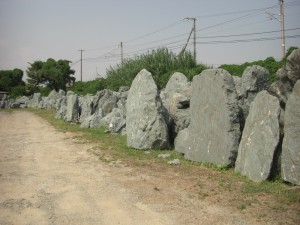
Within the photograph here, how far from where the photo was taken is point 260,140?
6594 millimetres

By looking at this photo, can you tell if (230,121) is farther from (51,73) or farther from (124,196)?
(51,73)

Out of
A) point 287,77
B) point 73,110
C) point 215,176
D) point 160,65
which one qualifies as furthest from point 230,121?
point 160,65

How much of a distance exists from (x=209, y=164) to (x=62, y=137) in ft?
23.2

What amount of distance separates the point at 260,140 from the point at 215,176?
111cm

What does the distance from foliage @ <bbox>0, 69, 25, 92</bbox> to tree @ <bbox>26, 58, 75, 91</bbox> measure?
2265mm

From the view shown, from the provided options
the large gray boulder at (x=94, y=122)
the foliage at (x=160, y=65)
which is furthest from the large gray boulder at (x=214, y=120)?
the foliage at (x=160, y=65)

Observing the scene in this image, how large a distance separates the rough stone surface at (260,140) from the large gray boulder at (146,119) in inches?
113

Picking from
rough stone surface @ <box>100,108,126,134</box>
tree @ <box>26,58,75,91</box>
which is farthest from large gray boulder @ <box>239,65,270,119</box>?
tree @ <box>26,58,75,91</box>

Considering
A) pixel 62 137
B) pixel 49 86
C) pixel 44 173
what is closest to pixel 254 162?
pixel 44 173

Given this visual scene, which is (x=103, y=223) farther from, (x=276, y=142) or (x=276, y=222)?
(x=276, y=142)

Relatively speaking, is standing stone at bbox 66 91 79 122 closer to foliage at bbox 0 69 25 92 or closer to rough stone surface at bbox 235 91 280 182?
rough stone surface at bbox 235 91 280 182

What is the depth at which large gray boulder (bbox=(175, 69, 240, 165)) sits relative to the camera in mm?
7434

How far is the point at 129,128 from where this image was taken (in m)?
10.4

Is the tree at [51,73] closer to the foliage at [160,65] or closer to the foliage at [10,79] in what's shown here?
the foliage at [10,79]
